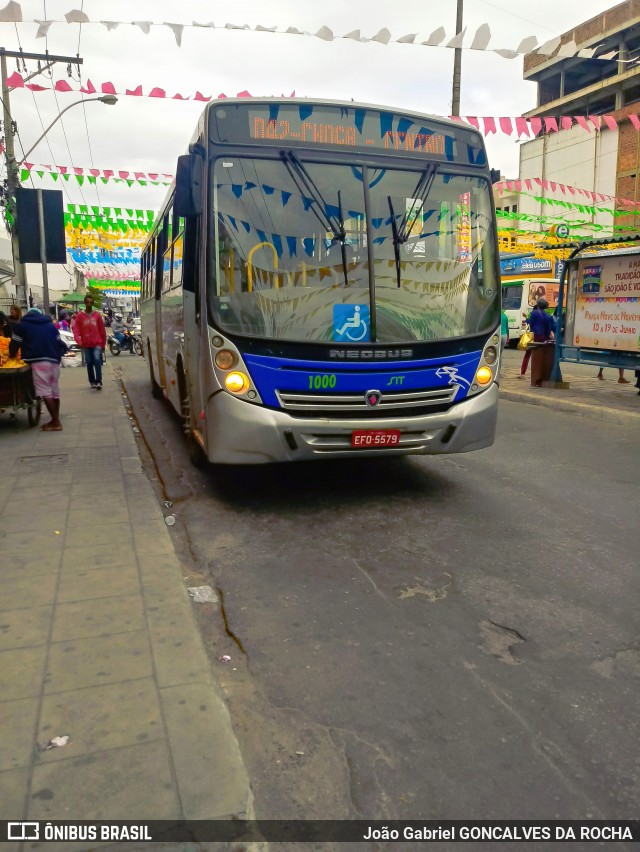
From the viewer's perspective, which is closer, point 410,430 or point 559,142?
point 410,430

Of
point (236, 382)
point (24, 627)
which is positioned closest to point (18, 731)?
point (24, 627)

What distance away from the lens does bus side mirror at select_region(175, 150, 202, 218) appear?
523 cm

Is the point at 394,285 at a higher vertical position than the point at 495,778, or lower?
higher

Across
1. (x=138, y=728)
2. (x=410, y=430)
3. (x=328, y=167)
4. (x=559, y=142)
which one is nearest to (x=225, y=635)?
(x=138, y=728)

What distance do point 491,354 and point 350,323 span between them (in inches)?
53.5

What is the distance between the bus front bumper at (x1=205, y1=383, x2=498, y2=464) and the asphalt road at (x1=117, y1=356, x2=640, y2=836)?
52cm

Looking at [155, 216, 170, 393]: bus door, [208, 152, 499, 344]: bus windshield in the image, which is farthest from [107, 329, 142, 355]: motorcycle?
[208, 152, 499, 344]: bus windshield

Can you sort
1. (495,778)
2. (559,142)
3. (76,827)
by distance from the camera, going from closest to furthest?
(76,827) → (495,778) → (559,142)

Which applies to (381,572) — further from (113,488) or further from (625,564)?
(113,488)

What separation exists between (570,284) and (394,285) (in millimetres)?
8720

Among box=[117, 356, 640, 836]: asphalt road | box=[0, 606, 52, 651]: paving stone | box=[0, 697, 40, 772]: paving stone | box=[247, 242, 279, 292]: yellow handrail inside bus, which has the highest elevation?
box=[247, 242, 279, 292]: yellow handrail inside bus

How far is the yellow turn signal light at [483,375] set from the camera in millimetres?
5727

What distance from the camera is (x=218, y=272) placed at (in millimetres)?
5203

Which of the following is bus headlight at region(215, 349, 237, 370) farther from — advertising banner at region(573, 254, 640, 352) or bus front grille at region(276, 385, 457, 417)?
advertising banner at region(573, 254, 640, 352)
